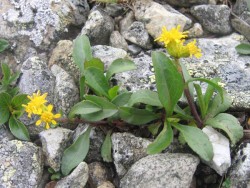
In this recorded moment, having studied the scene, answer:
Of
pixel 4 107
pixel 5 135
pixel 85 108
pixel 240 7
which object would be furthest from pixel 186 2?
pixel 5 135

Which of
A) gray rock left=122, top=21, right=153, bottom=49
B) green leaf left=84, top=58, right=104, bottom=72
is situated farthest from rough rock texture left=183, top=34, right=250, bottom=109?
green leaf left=84, top=58, right=104, bottom=72

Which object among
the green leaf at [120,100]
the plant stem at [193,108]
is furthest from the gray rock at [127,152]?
the plant stem at [193,108]

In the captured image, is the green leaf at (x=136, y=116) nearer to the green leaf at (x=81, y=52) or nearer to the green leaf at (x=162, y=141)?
the green leaf at (x=162, y=141)

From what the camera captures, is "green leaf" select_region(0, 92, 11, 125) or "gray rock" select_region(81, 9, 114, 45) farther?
"gray rock" select_region(81, 9, 114, 45)

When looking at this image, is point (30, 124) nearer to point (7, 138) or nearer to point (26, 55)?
point (7, 138)

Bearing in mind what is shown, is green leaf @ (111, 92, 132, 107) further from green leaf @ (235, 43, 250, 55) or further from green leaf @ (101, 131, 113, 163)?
green leaf @ (235, 43, 250, 55)
